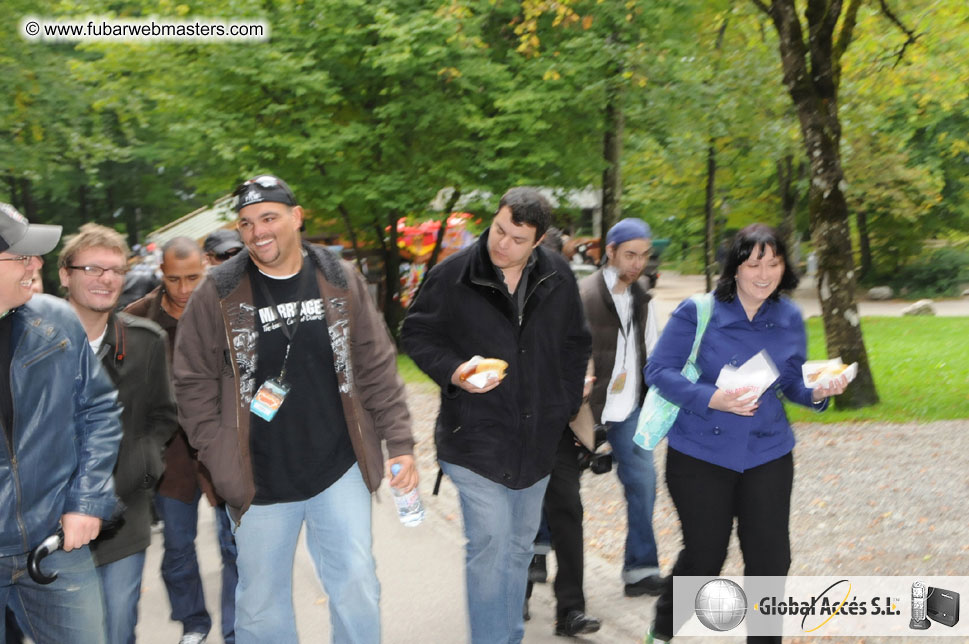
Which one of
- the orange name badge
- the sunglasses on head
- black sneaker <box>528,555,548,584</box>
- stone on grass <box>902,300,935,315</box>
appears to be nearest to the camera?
the orange name badge

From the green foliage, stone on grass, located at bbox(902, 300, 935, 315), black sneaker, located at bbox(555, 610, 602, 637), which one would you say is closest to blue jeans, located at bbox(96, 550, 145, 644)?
black sneaker, located at bbox(555, 610, 602, 637)

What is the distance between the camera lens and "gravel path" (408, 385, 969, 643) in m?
6.23

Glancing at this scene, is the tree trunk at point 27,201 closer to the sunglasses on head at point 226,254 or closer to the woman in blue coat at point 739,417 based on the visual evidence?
the sunglasses on head at point 226,254

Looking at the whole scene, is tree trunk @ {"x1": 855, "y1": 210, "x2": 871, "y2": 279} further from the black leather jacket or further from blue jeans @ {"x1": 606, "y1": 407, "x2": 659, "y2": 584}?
the black leather jacket

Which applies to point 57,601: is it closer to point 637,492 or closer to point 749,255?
point 749,255

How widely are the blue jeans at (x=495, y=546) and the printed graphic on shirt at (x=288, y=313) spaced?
950mm

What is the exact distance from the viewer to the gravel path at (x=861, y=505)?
20.5ft

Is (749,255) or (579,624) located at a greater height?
(749,255)

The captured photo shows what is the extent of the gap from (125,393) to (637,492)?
9.12 feet

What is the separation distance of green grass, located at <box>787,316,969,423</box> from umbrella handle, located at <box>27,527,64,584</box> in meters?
9.68

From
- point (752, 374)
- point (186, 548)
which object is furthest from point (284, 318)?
point (186, 548)

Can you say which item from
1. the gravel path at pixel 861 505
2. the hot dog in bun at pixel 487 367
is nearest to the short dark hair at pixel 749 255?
the hot dog in bun at pixel 487 367

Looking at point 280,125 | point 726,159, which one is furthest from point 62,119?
point 726,159

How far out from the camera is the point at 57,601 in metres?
3.06
